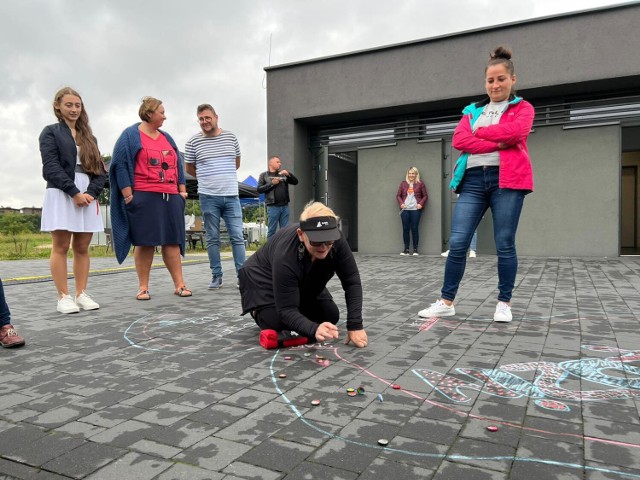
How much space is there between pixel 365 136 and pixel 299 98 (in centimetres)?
173

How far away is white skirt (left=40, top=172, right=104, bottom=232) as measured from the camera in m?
3.72

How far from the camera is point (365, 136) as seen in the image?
36.1 feet

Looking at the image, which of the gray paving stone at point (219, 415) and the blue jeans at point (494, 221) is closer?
the gray paving stone at point (219, 415)

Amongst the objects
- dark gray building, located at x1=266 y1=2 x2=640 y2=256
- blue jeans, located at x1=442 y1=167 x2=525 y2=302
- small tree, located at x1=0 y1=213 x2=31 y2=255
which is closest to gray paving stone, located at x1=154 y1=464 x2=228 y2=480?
blue jeans, located at x1=442 y1=167 x2=525 y2=302

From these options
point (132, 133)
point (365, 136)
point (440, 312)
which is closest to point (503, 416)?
point (440, 312)

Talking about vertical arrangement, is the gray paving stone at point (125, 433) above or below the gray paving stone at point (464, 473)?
above

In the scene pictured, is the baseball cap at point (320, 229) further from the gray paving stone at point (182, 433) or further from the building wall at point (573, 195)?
the building wall at point (573, 195)

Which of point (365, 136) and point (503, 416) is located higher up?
point (365, 136)

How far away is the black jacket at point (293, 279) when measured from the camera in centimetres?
264

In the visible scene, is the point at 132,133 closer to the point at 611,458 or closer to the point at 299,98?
the point at 611,458

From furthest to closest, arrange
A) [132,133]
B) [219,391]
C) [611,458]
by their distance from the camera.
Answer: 1. [132,133]
2. [219,391]
3. [611,458]

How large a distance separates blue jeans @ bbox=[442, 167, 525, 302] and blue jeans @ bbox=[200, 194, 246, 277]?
7.89 ft

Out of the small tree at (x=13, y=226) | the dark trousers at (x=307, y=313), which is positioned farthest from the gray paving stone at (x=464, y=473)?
the small tree at (x=13, y=226)

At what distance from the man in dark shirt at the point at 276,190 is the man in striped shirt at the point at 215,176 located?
2174 mm
